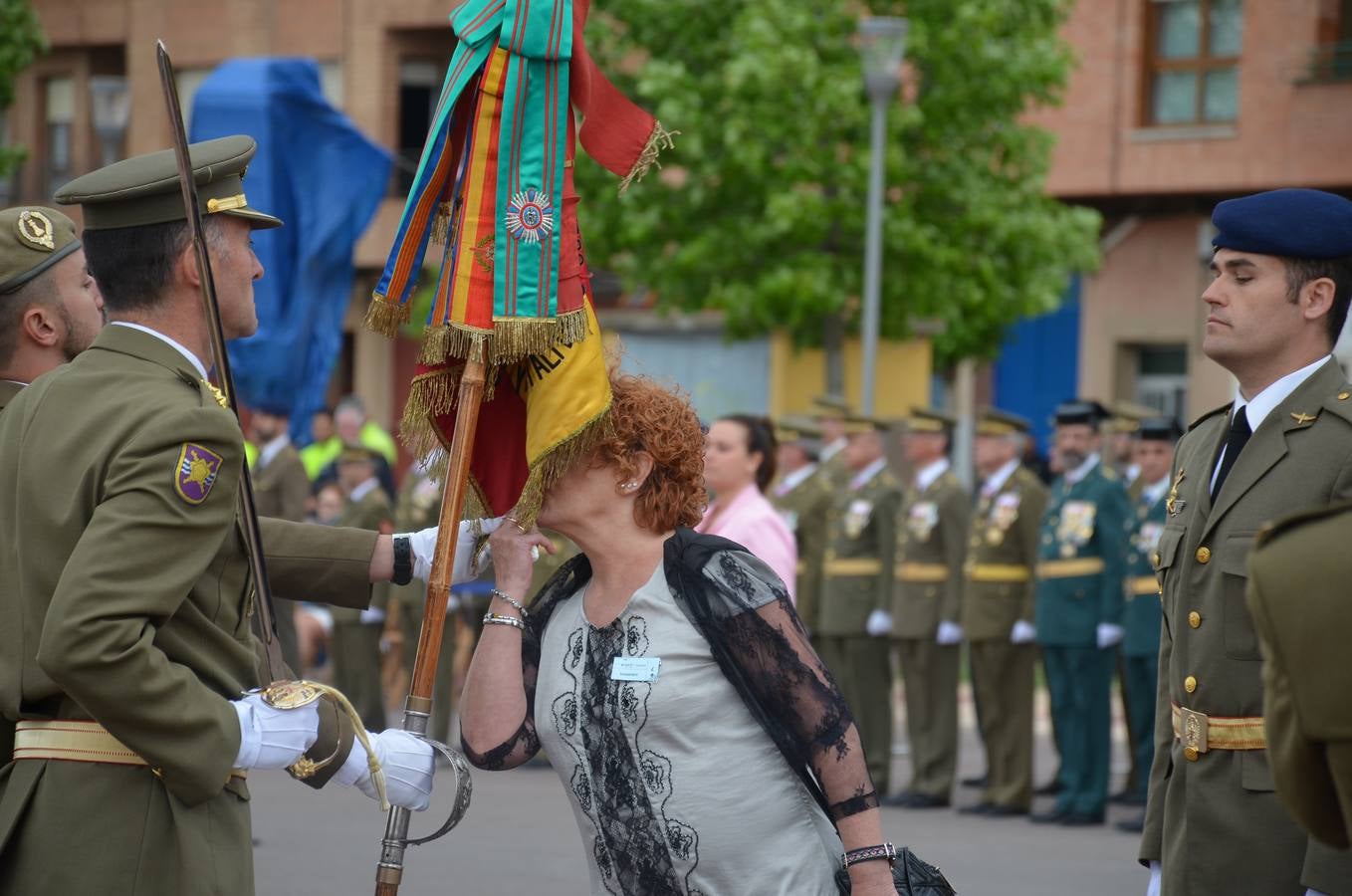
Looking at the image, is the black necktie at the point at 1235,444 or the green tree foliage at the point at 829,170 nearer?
the black necktie at the point at 1235,444

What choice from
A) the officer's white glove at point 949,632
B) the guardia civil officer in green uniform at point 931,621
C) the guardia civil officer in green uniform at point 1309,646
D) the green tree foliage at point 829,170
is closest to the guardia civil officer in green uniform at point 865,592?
the guardia civil officer in green uniform at point 931,621

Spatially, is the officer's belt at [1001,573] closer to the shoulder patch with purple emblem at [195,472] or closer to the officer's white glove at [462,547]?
the officer's white glove at [462,547]

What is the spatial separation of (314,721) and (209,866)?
30cm

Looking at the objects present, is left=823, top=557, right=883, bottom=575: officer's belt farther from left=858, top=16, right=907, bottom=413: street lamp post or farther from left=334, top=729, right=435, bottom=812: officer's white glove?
left=334, top=729, right=435, bottom=812: officer's white glove

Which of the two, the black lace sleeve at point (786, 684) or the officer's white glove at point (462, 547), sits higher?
the officer's white glove at point (462, 547)

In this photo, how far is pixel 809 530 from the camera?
457 inches

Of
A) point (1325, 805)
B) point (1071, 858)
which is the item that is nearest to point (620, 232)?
point (1071, 858)

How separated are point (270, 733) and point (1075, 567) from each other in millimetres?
7209

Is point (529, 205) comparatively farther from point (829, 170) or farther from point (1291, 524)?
point (829, 170)

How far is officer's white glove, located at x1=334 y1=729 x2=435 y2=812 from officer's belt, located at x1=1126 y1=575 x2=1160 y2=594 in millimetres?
6731

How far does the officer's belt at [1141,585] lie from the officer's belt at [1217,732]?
5.86 m

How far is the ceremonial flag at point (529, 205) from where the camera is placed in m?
3.63

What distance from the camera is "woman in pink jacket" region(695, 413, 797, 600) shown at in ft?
26.1

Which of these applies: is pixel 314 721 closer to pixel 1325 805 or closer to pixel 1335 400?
pixel 1325 805
